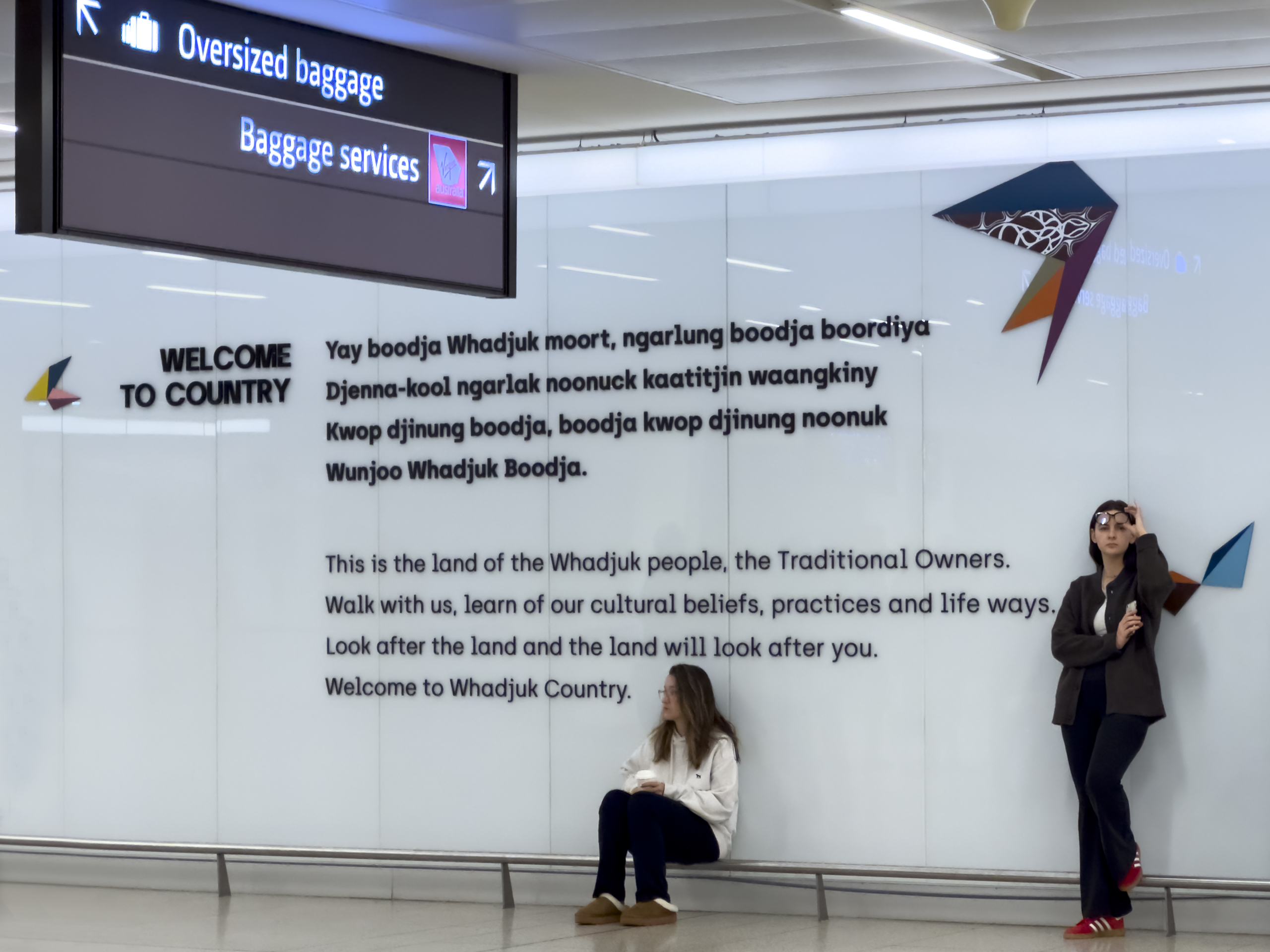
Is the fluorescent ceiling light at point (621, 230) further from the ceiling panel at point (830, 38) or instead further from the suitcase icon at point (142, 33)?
the suitcase icon at point (142, 33)

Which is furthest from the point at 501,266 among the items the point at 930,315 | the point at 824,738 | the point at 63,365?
the point at 63,365

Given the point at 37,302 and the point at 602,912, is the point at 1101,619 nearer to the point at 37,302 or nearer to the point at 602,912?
the point at 602,912

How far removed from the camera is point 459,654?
25.4ft

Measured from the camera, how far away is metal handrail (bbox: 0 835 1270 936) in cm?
660

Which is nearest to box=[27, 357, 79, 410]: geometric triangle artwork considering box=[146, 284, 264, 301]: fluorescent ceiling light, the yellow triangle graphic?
the yellow triangle graphic

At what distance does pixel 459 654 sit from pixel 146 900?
1.95m

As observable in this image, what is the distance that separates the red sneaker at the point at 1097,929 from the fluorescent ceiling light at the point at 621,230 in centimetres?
358

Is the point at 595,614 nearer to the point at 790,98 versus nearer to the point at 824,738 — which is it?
the point at 824,738

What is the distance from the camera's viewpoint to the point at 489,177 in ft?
18.8

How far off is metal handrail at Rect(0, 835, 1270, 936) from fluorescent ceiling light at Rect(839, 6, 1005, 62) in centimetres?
336

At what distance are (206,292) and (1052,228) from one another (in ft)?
13.8

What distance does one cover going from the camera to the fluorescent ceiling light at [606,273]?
298 inches

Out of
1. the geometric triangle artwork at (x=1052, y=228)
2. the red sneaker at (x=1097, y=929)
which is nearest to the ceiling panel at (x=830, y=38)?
the geometric triangle artwork at (x=1052, y=228)

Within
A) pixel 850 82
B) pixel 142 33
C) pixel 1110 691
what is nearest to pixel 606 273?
pixel 850 82
